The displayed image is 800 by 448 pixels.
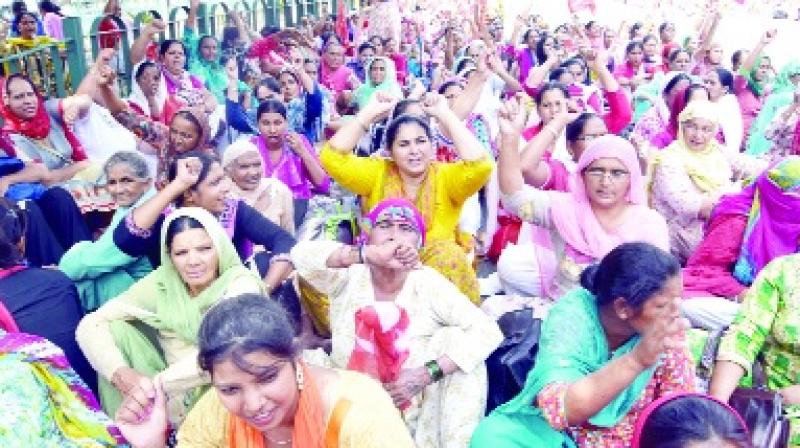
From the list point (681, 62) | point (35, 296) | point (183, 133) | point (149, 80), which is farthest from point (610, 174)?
point (681, 62)

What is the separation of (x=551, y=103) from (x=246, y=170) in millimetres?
1910

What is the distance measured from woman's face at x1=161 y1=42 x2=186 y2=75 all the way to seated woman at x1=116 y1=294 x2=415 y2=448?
4830 mm

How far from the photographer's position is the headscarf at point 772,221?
118 inches

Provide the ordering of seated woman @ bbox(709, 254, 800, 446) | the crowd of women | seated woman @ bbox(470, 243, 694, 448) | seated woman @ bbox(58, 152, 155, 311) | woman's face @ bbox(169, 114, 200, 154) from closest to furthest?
the crowd of women
seated woman @ bbox(470, 243, 694, 448)
seated woman @ bbox(709, 254, 800, 446)
seated woman @ bbox(58, 152, 155, 311)
woman's face @ bbox(169, 114, 200, 154)

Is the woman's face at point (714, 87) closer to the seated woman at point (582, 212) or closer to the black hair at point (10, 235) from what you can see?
the seated woman at point (582, 212)

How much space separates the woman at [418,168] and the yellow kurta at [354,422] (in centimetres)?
146

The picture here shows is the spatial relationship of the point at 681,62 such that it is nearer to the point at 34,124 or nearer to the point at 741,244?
the point at 741,244

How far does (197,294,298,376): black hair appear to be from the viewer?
1.62 metres

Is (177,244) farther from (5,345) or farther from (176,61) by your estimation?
(176,61)

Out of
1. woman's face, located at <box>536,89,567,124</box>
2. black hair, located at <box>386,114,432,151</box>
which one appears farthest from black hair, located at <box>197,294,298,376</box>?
woman's face, located at <box>536,89,567,124</box>

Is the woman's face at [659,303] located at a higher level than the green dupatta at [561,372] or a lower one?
higher

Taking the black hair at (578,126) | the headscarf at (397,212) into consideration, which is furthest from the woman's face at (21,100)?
the black hair at (578,126)

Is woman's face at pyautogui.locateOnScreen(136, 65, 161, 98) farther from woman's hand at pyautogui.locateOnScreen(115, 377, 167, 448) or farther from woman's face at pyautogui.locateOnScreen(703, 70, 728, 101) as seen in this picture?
woman's face at pyautogui.locateOnScreen(703, 70, 728, 101)

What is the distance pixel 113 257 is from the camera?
2895mm
